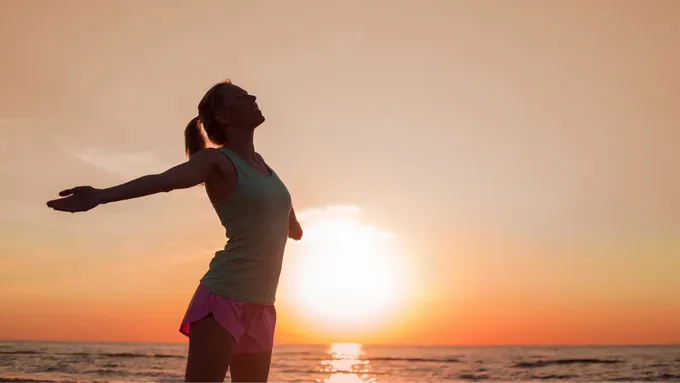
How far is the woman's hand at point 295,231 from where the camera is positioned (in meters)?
3.18

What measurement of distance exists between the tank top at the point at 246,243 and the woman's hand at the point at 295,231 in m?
0.59

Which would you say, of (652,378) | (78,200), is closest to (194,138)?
(78,200)

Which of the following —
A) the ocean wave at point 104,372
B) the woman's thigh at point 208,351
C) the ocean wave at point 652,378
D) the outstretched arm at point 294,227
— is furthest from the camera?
the ocean wave at point 652,378

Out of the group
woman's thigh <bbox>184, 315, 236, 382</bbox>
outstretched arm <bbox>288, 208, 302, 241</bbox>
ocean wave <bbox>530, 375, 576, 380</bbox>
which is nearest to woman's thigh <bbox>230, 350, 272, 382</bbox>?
woman's thigh <bbox>184, 315, 236, 382</bbox>

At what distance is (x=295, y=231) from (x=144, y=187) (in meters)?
1.12

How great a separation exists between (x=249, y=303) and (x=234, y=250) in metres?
0.22

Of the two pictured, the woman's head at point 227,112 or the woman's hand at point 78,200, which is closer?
the woman's hand at point 78,200

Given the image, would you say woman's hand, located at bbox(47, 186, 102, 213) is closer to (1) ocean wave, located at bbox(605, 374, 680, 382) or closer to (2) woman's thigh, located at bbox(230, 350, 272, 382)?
(2) woman's thigh, located at bbox(230, 350, 272, 382)

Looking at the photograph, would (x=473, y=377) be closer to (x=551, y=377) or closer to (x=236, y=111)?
(x=551, y=377)

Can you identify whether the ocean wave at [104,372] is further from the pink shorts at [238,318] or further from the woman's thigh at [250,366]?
the pink shorts at [238,318]

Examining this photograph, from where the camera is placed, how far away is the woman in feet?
7.75

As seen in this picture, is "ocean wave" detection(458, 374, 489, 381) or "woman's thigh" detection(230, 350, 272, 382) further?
"ocean wave" detection(458, 374, 489, 381)

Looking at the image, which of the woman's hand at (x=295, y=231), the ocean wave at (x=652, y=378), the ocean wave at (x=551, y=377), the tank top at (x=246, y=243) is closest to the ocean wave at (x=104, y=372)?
the ocean wave at (x=551, y=377)

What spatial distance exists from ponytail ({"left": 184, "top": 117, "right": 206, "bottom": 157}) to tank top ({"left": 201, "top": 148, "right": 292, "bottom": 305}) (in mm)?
391
